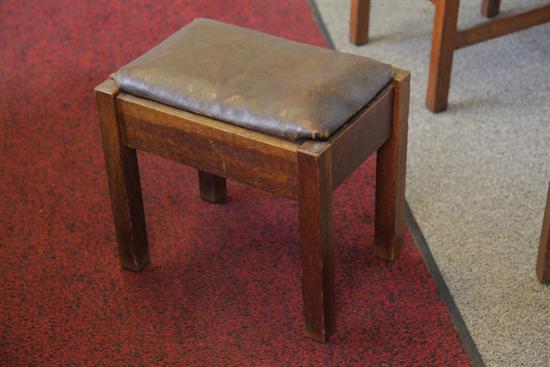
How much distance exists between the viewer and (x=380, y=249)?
1.73 m

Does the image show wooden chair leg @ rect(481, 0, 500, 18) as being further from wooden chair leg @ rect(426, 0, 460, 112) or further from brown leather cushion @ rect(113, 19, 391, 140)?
brown leather cushion @ rect(113, 19, 391, 140)

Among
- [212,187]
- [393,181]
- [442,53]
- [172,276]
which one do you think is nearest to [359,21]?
[442,53]

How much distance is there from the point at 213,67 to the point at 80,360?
530 mm

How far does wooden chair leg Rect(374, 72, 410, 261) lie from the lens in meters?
1.53

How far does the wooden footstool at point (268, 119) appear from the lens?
Answer: 1.38 meters

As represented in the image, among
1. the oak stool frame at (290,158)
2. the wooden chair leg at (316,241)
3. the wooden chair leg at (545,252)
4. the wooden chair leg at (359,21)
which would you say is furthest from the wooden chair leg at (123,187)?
the wooden chair leg at (359,21)

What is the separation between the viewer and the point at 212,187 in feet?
6.13

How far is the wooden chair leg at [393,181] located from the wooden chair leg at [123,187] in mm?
428

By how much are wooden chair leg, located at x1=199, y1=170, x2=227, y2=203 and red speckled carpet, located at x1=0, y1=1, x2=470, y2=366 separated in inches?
1.0

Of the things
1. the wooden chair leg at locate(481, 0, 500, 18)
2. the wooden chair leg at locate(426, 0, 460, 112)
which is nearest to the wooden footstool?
the wooden chair leg at locate(426, 0, 460, 112)

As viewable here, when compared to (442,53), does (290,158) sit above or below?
above

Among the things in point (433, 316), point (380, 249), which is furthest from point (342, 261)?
point (433, 316)

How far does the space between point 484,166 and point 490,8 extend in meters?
0.71

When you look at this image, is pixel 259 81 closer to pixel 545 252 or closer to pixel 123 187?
pixel 123 187
